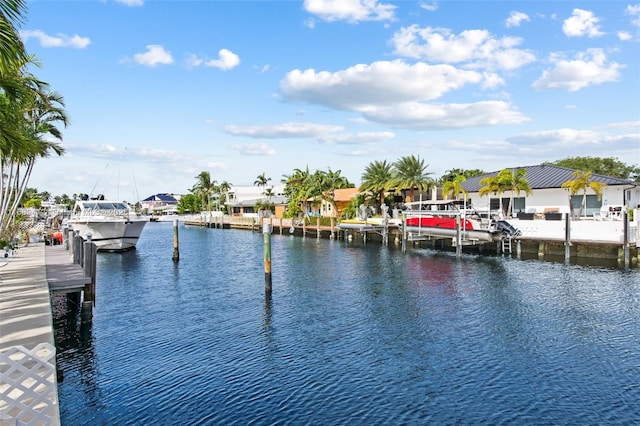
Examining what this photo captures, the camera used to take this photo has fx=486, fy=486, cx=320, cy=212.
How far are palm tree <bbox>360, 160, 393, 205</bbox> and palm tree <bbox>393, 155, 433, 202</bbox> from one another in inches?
94.9

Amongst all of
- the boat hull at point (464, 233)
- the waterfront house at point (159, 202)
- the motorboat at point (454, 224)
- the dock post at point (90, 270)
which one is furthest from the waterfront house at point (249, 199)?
the dock post at point (90, 270)

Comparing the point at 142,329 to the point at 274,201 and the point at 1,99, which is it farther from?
the point at 274,201

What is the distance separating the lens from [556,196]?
152ft

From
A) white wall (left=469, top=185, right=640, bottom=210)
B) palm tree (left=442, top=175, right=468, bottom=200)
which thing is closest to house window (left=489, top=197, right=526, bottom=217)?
white wall (left=469, top=185, right=640, bottom=210)

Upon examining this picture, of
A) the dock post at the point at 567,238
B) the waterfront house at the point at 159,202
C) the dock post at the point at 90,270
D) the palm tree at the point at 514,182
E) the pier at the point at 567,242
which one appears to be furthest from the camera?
the waterfront house at the point at 159,202

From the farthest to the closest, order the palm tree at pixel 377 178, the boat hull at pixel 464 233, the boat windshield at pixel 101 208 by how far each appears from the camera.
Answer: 1. the palm tree at pixel 377 178
2. the boat windshield at pixel 101 208
3. the boat hull at pixel 464 233

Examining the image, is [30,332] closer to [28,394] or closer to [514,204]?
[28,394]

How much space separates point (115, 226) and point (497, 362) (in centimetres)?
3666

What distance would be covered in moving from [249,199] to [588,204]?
266 ft

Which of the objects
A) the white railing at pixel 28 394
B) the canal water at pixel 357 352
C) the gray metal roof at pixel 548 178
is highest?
the gray metal roof at pixel 548 178

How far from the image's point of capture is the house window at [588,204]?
43.3 meters

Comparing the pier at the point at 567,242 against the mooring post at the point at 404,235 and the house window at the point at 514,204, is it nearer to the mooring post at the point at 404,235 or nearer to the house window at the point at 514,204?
the mooring post at the point at 404,235

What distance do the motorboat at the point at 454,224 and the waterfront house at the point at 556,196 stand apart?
7.67m

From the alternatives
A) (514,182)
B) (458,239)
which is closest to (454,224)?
(458,239)
